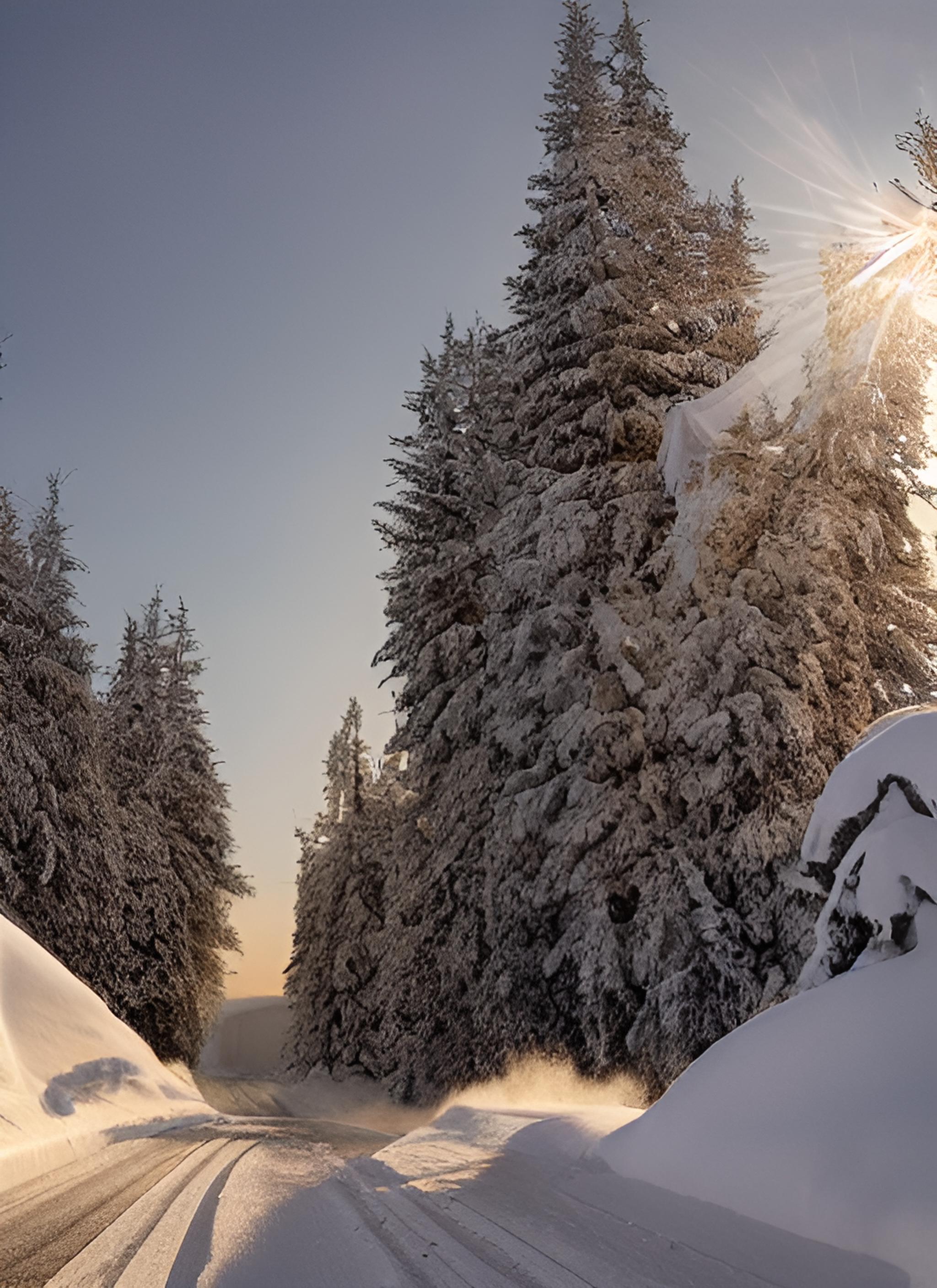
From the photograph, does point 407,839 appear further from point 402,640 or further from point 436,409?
point 436,409

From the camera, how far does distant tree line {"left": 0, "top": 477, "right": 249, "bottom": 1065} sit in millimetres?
18703

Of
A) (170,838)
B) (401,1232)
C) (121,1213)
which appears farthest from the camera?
(170,838)

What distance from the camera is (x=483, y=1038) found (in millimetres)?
16500

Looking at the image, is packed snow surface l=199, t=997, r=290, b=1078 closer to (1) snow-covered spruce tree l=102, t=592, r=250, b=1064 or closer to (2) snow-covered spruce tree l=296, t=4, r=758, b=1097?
(1) snow-covered spruce tree l=102, t=592, r=250, b=1064

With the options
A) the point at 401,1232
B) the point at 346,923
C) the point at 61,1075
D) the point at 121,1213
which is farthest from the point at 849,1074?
the point at 346,923

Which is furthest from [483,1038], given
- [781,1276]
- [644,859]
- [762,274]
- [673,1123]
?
[762,274]

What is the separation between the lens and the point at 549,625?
58.2 feet

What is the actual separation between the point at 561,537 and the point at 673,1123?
1424 centimetres

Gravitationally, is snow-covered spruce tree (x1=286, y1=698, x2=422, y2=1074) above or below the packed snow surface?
above

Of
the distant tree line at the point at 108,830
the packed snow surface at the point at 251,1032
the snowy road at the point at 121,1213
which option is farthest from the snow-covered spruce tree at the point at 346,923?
the packed snow surface at the point at 251,1032

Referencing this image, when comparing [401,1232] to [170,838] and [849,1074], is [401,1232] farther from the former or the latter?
[170,838]

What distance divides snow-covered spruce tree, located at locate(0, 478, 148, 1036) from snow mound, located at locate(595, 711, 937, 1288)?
1684 cm

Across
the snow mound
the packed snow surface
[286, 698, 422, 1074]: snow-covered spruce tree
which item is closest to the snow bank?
the snow mound

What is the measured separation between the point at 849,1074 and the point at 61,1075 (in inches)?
386
